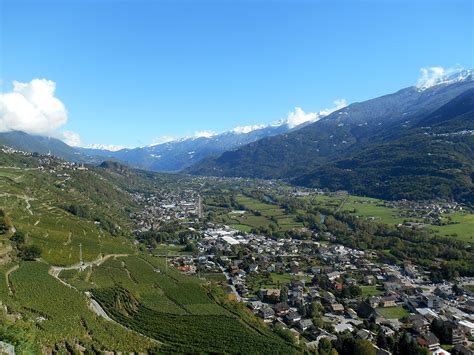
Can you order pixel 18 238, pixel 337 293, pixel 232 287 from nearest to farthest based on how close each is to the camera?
pixel 18 238, pixel 337 293, pixel 232 287

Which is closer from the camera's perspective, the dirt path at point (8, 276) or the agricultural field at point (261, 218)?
the dirt path at point (8, 276)

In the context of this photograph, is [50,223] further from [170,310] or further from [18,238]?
[170,310]

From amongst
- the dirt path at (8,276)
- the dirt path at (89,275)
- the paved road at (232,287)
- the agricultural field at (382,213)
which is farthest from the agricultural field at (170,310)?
the agricultural field at (382,213)

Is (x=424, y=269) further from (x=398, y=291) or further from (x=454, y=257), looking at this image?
(x=398, y=291)

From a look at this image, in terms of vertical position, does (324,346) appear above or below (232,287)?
below

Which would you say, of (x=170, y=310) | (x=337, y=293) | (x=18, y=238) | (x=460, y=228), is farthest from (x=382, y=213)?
(x=18, y=238)

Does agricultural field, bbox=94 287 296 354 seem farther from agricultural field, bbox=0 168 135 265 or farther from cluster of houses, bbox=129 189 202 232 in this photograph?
cluster of houses, bbox=129 189 202 232

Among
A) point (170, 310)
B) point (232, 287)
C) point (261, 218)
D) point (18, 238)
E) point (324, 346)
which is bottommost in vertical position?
point (261, 218)

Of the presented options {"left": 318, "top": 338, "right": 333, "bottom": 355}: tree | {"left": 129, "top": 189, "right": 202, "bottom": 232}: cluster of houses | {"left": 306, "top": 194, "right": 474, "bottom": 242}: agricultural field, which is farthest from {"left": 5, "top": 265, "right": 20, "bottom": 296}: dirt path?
{"left": 306, "top": 194, "right": 474, "bottom": 242}: agricultural field

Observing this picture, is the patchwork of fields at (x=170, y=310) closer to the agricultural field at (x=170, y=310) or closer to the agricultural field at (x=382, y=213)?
the agricultural field at (x=170, y=310)
